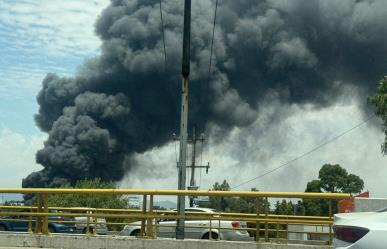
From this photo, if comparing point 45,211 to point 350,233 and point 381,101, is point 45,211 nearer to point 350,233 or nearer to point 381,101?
point 350,233

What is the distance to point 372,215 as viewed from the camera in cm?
581

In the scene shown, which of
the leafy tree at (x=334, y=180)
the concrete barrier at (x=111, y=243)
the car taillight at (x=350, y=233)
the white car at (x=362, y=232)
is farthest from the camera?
the leafy tree at (x=334, y=180)

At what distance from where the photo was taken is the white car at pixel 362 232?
5402 millimetres

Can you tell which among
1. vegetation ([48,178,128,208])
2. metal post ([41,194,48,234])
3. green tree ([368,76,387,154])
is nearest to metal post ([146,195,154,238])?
metal post ([41,194,48,234])

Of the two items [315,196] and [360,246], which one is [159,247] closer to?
[315,196]

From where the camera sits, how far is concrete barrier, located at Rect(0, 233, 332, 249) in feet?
32.4

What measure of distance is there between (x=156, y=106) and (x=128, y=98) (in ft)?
9.71

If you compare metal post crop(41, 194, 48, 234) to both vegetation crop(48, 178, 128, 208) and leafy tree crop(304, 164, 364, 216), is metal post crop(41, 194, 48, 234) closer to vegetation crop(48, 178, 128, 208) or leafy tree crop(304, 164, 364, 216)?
vegetation crop(48, 178, 128, 208)

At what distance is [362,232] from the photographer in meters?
5.51

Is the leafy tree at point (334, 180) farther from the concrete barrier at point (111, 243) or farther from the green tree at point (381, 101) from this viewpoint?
the concrete barrier at point (111, 243)

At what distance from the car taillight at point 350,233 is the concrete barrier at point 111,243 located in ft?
12.7

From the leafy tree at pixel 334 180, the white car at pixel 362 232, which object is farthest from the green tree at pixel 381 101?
the leafy tree at pixel 334 180

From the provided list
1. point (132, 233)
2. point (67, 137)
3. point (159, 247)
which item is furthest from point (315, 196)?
point (67, 137)

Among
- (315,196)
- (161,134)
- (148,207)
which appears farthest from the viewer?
(161,134)
